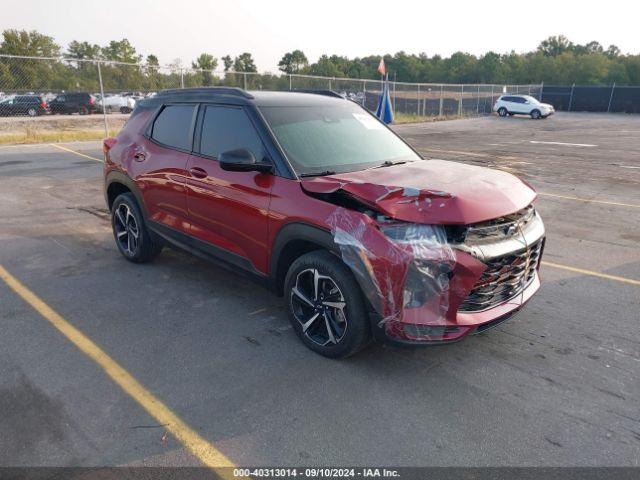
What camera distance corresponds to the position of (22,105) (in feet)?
85.3

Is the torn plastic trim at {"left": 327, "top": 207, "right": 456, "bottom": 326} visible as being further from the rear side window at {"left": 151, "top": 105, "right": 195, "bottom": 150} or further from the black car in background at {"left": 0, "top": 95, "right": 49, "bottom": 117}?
the black car in background at {"left": 0, "top": 95, "right": 49, "bottom": 117}

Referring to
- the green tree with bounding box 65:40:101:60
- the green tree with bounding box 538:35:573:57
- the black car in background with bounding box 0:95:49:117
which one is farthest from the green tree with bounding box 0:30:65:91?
the green tree with bounding box 538:35:573:57

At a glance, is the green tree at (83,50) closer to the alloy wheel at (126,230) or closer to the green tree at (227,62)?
the green tree at (227,62)

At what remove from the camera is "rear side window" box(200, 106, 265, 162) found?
3.91m

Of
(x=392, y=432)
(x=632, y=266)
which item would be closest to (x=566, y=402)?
(x=392, y=432)

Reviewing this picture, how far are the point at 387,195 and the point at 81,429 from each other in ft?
7.38

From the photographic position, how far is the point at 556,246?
620cm

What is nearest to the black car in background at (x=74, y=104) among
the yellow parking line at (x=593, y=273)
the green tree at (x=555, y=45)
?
the yellow parking line at (x=593, y=273)

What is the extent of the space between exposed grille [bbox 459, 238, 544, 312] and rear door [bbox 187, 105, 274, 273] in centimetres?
158

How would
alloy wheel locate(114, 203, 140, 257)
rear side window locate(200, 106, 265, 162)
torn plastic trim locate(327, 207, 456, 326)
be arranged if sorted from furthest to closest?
1. alloy wheel locate(114, 203, 140, 257)
2. rear side window locate(200, 106, 265, 162)
3. torn plastic trim locate(327, 207, 456, 326)

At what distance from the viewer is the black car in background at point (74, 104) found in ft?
94.3

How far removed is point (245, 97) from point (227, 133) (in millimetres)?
338

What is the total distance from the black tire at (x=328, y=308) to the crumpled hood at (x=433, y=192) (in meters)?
0.50

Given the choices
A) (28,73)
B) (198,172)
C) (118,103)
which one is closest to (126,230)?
(198,172)
